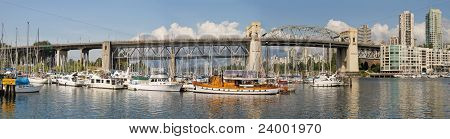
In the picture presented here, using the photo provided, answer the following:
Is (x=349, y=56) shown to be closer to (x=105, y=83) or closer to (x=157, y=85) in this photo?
(x=105, y=83)

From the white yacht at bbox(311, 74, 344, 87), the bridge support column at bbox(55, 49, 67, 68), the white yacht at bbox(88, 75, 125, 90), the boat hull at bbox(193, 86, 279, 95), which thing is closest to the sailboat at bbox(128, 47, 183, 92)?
the white yacht at bbox(88, 75, 125, 90)

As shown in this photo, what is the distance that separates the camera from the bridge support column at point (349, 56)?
97.5m

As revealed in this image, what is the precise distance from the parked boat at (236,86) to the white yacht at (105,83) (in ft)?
30.3

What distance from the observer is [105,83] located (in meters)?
41.1

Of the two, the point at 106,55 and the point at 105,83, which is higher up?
the point at 106,55

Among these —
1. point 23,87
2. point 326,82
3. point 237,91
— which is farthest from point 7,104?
point 326,82

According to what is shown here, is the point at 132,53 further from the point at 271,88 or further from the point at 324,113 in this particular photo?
the point at 324,113

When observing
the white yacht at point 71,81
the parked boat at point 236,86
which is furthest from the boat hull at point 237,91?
the white yacht at point 71,81

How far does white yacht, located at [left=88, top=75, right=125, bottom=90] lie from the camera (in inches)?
1572

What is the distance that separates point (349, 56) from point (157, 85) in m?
70.8

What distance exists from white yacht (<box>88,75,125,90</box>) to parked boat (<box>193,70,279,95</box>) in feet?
30.3

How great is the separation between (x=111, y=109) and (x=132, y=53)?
52.0 m

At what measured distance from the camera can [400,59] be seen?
111m

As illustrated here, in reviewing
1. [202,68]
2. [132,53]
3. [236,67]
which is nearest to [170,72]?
[202,68]
